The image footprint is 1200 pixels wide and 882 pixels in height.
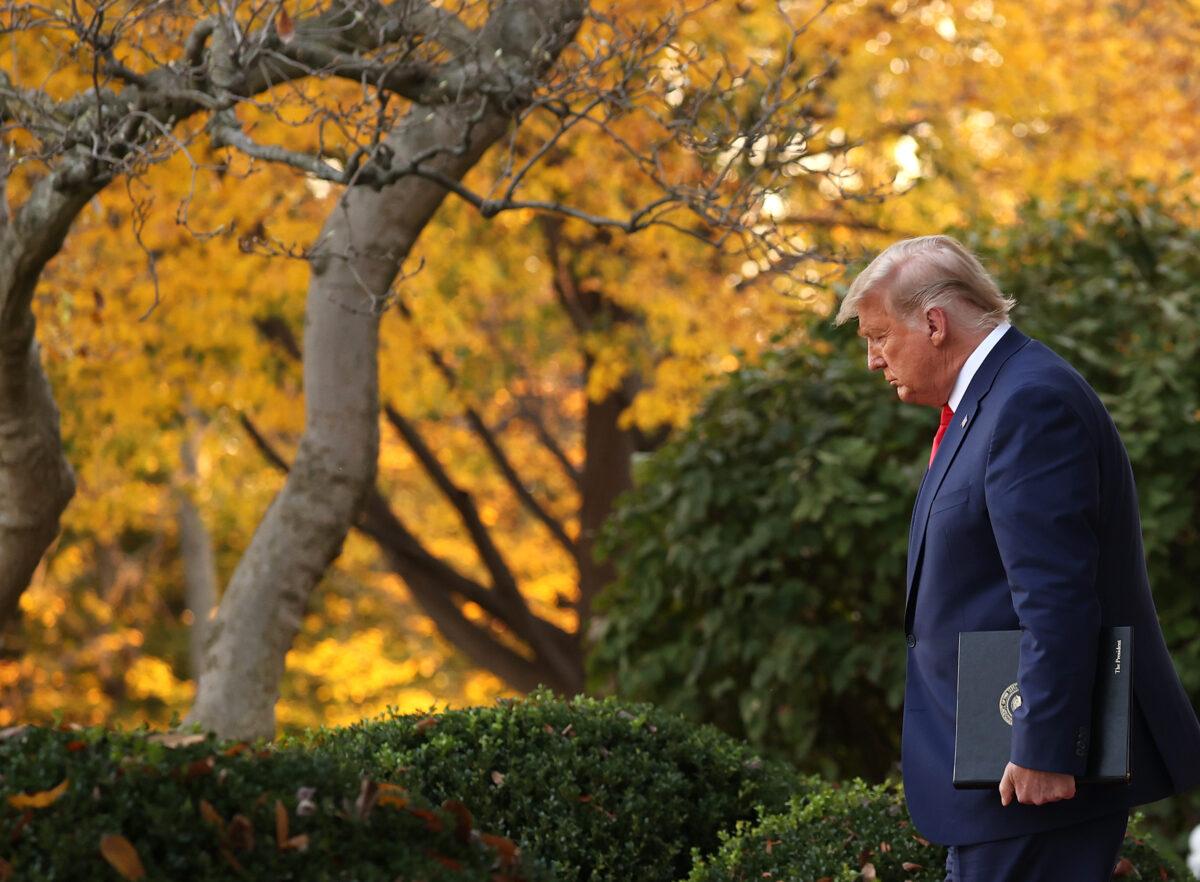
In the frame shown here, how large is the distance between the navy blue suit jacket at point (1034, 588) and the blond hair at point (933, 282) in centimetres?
9

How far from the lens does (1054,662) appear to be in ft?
8.54

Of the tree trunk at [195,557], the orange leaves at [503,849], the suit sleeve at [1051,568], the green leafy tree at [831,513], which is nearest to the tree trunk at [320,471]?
the green leafy tree at [831,513]

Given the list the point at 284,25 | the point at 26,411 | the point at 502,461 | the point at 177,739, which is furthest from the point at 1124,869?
the point at 502,461

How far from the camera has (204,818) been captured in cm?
242

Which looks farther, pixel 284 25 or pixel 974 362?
pixel 284 25

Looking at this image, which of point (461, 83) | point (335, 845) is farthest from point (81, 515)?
point (335, 845)

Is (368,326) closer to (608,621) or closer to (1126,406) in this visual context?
(608,621)

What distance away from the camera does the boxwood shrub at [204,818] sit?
234 centimetres

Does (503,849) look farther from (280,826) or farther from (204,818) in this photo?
(204,818)

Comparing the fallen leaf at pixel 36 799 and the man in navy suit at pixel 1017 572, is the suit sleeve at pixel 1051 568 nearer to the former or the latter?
the man in navy suit at pixel 1017 572

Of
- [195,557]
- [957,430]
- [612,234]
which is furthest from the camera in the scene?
[195,557]

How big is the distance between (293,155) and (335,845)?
97.9 inches

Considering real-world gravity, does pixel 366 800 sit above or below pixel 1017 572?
below

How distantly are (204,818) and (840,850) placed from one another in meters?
1.81
